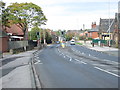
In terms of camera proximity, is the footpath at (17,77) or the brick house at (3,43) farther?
the brick house at (3,43)

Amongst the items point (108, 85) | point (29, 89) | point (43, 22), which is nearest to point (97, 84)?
point (108, 85)

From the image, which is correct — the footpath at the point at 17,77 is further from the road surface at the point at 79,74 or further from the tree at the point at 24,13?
the tree at the point at 24,13

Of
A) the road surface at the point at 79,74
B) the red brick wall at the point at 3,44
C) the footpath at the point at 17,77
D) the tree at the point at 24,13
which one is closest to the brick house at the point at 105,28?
the tree at the point at 24,13

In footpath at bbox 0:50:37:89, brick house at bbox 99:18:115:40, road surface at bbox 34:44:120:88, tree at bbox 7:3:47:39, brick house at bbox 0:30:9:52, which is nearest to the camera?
road surface at bbox 34:44:120:88

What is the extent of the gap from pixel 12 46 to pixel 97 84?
37.0 metres

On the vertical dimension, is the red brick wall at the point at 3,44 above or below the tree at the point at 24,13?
below

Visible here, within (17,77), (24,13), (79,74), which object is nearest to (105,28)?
(24,13)

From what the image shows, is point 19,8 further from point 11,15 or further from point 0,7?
point 0,7

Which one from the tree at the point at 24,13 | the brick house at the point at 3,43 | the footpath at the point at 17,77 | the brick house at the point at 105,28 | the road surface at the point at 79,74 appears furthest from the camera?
the brick house at the point at 105,28

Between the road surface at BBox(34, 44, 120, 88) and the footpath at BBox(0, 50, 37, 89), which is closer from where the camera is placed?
the road surface at BBox(34, 44, 120, 88)

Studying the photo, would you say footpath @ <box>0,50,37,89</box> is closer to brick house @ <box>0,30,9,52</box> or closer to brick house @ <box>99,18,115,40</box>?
brick house @ <box>0,30,9,52</box>

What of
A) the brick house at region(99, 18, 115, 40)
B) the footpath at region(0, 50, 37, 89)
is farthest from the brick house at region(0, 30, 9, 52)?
the brick house at region(99, 18, 115, 40)

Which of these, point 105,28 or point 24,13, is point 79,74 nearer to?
point 24,13

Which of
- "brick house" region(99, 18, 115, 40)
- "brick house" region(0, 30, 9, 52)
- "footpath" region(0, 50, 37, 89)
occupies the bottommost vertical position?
"footpath" region(0, 50, 37, 89)
